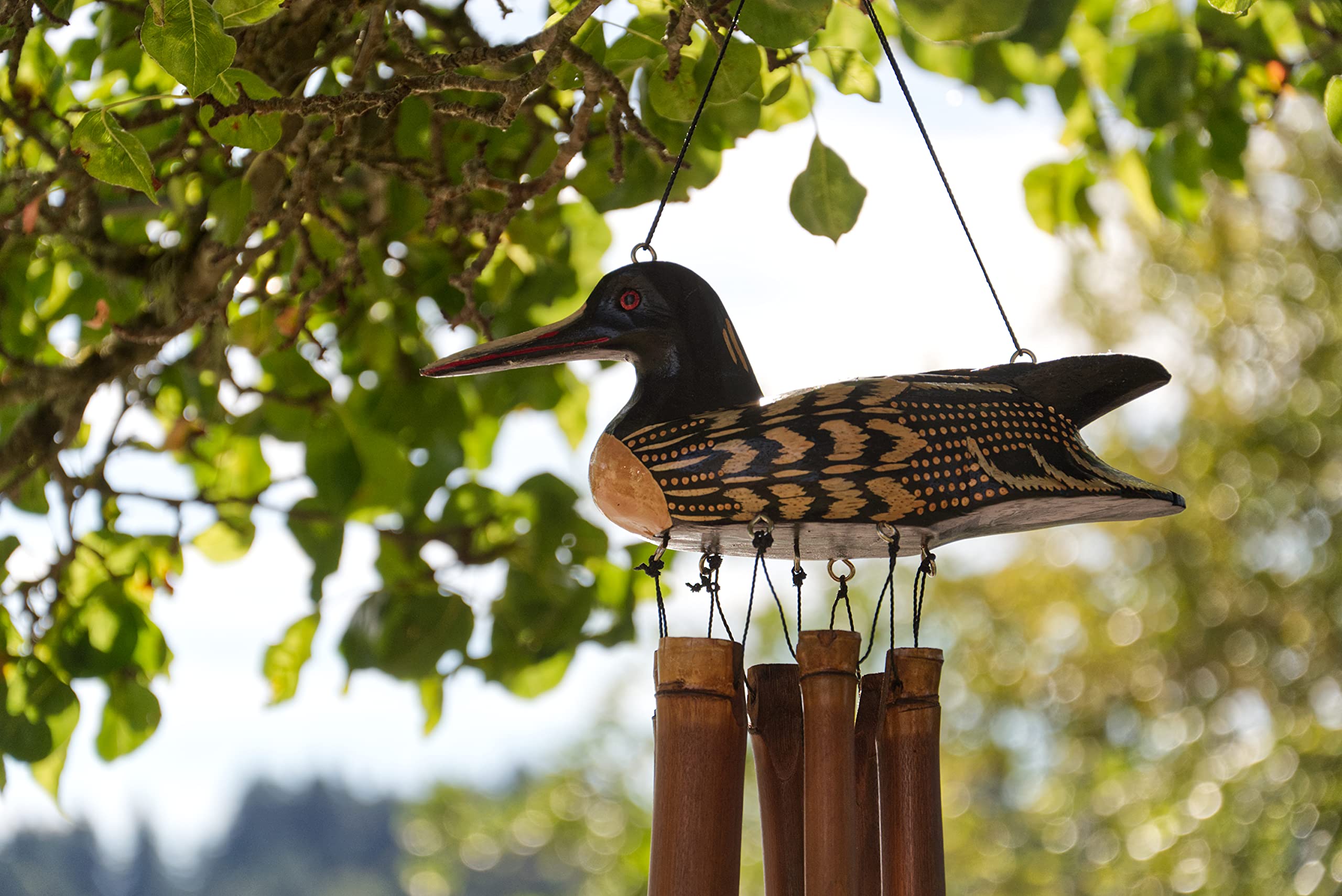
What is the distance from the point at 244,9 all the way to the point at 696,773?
21.9 inches

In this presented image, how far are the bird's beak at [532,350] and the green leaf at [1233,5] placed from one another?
429mm

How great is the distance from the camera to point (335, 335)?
1467 millimetres

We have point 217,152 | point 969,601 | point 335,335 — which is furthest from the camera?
point 969,601

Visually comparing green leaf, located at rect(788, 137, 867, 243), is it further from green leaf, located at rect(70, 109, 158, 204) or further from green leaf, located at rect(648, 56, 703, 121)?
green leaf, located at rect(70, 109, 158, 204)

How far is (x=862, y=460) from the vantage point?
0.68 meters

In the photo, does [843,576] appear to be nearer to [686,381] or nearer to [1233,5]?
[686,381]

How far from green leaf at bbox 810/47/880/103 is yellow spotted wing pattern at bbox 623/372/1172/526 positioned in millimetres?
336

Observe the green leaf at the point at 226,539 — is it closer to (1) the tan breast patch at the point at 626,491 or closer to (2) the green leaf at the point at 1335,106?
(1) the tan breast patch at the point at 626,491

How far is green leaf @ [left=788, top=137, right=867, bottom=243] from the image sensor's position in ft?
3.12

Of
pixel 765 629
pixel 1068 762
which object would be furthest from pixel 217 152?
pixel 765 629

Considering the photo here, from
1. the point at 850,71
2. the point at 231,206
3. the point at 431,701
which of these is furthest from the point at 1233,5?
the point at 431,701

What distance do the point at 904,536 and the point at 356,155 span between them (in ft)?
2.10

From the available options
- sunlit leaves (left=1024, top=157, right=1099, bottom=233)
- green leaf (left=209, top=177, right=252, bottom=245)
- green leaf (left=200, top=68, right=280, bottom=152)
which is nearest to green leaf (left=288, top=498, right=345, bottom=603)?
green leaf (left=209, top=177, right=252, bottom=245)

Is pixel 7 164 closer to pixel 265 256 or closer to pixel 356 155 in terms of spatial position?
pixel 265 256
